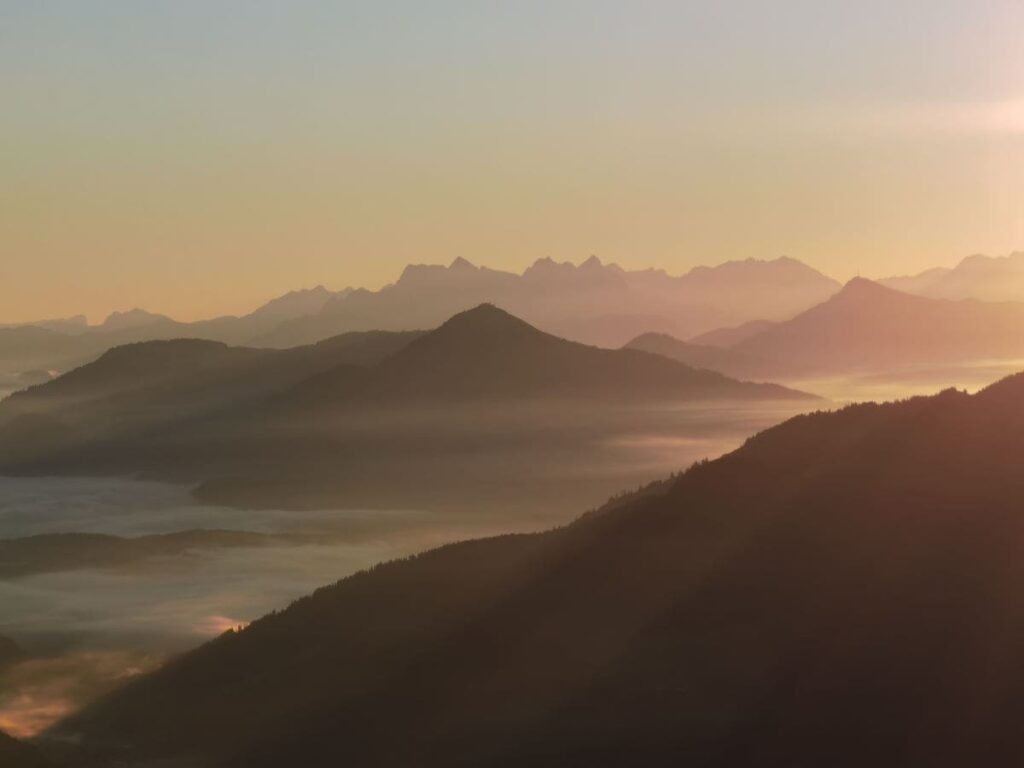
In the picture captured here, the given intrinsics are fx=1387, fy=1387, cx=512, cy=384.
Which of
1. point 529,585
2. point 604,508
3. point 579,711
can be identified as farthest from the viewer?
point 604,508

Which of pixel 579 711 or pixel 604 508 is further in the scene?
pixel 604 508

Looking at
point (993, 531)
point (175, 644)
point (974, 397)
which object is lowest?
point (175, 644)

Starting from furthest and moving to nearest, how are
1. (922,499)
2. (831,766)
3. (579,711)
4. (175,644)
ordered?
(175,644) → (922,499) → (579,711) → (831,766)

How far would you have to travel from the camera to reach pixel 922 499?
11044cm

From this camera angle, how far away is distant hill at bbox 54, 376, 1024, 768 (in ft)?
289

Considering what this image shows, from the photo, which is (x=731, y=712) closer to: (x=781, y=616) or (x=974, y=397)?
(x=781, y=616)

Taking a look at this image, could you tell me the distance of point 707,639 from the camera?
10131 cm

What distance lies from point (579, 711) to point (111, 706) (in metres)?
57.4

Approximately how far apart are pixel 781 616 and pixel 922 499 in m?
17.5

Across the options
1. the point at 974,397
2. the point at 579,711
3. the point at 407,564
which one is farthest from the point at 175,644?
the point at 974,397

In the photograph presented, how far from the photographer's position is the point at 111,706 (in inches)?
5192

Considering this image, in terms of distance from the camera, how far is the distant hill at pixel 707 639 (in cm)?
8800

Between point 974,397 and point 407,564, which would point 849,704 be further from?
point 407,564

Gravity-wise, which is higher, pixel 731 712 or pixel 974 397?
pixel 974 397
